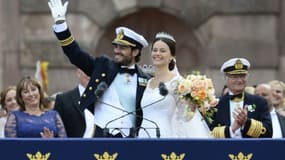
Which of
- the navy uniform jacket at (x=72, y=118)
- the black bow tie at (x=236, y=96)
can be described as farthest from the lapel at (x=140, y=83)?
the navy uniform jacket at (x=72, y=118)

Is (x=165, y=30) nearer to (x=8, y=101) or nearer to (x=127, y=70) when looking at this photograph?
(x=8, y=101)

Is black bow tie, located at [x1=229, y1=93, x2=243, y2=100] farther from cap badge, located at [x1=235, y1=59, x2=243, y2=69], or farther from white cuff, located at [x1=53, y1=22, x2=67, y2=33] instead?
white cuff, located at [x1=53, y1=22, x2=67, y2=33]

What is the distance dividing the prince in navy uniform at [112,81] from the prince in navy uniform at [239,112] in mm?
820

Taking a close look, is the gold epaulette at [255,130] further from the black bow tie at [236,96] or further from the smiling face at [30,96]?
the smiling face at [30,96]

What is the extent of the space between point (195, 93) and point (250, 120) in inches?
25.6

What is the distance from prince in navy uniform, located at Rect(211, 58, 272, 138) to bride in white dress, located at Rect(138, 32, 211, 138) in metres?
0.34

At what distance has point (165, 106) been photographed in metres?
10.7

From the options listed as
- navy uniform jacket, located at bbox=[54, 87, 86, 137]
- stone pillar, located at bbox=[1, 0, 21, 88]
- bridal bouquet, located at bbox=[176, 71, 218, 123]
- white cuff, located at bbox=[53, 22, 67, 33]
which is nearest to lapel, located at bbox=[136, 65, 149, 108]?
bridal bouquet, located at bbox=[176, 71, 218, 123]

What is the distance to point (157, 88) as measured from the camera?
10773 millimetres

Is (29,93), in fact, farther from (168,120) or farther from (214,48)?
(214,48)

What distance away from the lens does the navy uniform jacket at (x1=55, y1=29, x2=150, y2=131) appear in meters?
10.8

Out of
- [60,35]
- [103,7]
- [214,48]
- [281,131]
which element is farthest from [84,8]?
[60,35]

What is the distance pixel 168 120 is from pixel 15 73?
10.1m

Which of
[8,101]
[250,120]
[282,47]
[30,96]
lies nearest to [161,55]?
[250,120]
